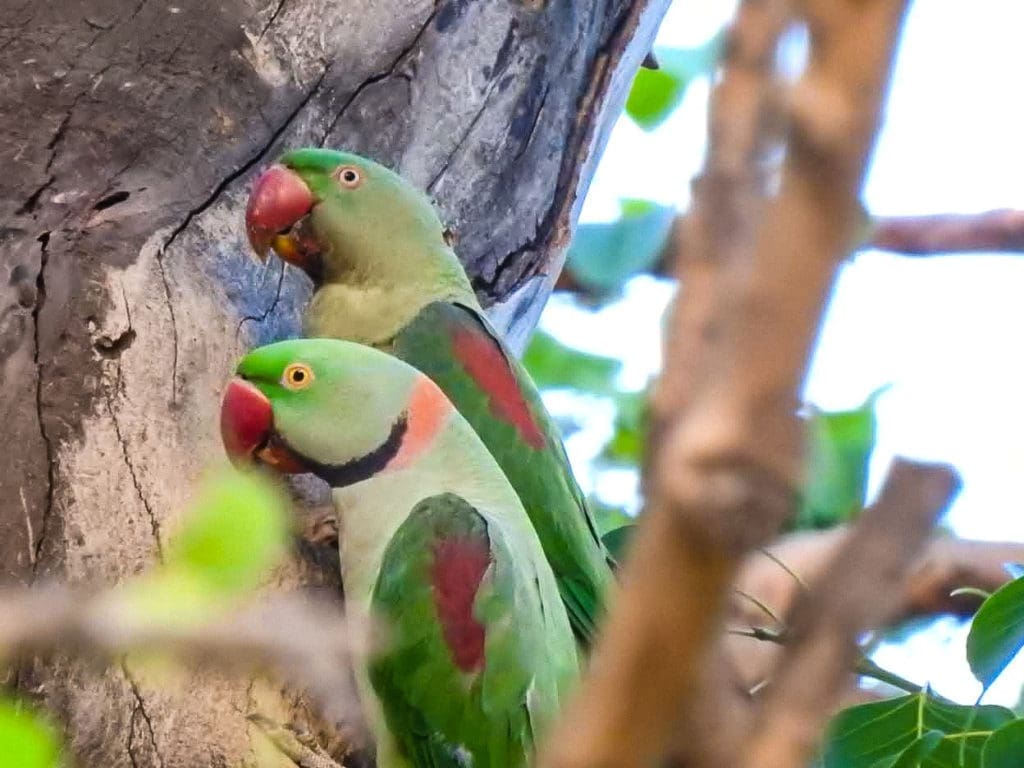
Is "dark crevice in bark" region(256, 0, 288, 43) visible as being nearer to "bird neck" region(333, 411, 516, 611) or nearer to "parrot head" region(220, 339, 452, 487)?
"parrot head" region(220, 339, 452, 487)

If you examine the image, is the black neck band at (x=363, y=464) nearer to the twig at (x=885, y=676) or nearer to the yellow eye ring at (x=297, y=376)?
the yellow eye ring at (x=297, y=376)

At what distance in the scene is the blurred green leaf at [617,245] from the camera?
237cm

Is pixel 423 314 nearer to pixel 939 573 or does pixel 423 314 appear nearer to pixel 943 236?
pixel 939 573

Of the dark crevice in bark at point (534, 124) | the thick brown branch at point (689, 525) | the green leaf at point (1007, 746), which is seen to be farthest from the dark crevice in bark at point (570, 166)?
the thick brown branch at point (689, 525)

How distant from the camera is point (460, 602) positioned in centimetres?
135

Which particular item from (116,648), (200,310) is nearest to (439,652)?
(200,310)

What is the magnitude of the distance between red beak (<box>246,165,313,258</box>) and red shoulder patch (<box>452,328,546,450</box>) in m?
0.25

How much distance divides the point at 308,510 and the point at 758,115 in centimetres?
129

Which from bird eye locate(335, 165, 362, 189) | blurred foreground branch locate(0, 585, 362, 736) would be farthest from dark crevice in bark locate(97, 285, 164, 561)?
blurred foreground branch locate(0, 585, 362, 736)

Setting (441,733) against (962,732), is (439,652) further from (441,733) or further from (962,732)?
(962,732)

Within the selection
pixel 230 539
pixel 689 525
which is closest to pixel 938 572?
pixel 230 539

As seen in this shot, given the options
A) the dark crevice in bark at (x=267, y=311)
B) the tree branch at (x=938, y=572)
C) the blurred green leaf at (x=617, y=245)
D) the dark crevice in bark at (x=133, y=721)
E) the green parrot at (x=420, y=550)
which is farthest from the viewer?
the tree branch at (x=938, y=572)

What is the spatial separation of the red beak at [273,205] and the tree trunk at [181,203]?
0.02 metres

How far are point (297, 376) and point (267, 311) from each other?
16 centimetres
